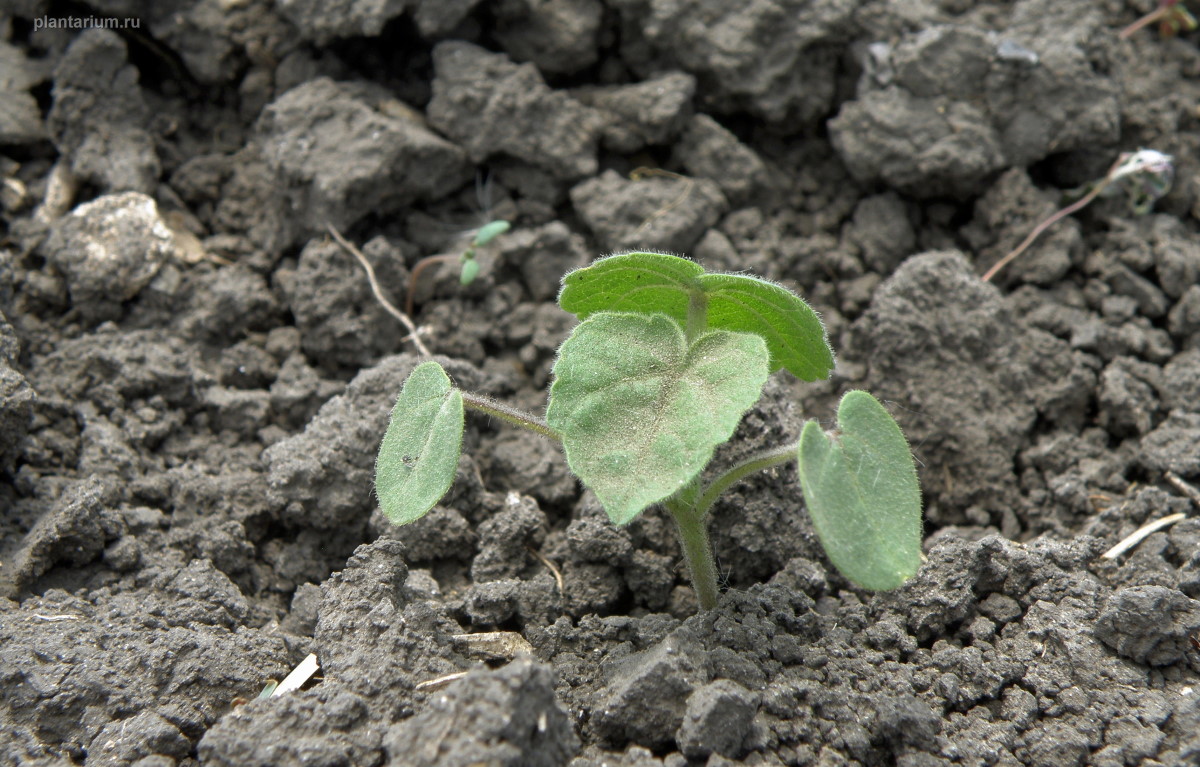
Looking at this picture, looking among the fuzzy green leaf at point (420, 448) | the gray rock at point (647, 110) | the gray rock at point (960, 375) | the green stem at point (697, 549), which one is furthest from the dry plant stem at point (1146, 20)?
the fuzzy green leaf at point (420, 448)

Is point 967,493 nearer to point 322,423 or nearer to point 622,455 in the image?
point 622,455

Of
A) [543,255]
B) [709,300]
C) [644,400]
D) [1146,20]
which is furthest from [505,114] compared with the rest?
[1146,20]

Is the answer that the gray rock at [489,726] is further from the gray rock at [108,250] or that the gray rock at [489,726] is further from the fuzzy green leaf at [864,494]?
the gray rock at [108,250]

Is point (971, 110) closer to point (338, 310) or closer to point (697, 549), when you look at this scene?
point (697, 549)

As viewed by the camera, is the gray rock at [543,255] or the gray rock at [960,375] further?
the gray rock at [543,255]

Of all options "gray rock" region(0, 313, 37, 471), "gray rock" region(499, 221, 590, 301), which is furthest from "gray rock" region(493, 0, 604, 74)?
"gray rock" region(0, 313, 37, 471)

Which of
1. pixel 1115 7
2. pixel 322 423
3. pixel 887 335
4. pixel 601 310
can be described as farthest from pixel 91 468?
pixel 1115 7
